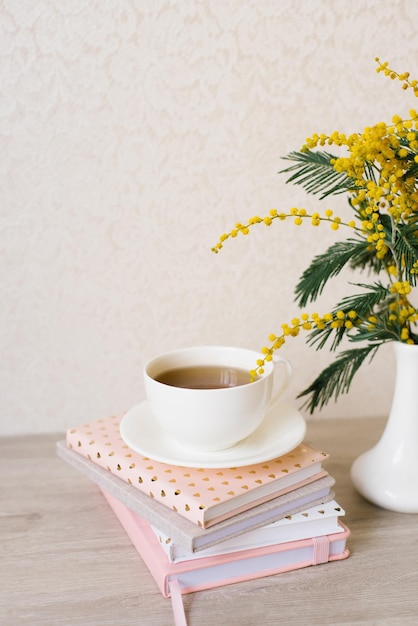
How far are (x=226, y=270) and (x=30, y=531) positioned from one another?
46 centimetres

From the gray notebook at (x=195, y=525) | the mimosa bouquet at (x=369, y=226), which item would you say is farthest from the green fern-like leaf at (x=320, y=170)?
the gray notebook at (x=195, y=525)

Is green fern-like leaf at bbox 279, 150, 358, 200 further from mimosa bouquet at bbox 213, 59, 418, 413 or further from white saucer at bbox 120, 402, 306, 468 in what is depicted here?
white saucer at bbox 120, 402, 306, 468

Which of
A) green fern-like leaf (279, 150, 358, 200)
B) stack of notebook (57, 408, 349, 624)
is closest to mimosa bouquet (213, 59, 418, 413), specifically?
green fern-like leaf (279, 150, 358, 200)

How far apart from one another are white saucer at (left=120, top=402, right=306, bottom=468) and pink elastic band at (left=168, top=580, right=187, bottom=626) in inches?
4.1

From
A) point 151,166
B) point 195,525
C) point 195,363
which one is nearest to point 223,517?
point 195,525

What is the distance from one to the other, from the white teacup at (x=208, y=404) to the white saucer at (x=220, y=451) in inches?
0.5

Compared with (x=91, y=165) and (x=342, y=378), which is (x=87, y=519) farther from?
(x=91, y=165)

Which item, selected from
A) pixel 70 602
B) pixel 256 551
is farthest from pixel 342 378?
pixel 70 602

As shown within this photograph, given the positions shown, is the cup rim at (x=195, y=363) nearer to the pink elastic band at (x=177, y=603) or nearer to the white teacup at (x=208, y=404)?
the white teacup at (x=208, y=404)

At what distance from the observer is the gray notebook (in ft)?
1.92

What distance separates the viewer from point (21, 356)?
3.23ft

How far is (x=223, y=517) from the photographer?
603mm

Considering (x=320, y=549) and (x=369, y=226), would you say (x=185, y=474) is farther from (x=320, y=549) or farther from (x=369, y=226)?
(x=369, y=226)

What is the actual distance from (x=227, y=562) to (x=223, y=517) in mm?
45
